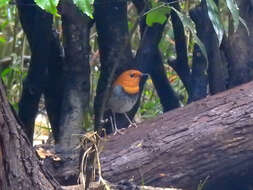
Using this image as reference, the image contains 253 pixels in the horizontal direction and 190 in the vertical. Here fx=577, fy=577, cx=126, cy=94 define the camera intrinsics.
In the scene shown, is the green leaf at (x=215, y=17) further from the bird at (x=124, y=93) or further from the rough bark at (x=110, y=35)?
the bird at (x=124, y=93)

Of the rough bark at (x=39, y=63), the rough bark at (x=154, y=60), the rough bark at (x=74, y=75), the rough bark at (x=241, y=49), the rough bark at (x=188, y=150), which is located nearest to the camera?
the rough bark at (x=188, y=150)

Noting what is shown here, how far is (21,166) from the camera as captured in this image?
8.78ft

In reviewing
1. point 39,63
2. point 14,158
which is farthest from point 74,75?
point 14,158

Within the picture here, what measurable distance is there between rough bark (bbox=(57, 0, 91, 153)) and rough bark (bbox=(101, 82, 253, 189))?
19.1 inches

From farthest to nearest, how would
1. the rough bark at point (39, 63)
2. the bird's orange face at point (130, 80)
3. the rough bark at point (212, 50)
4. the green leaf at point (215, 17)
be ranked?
the bird's orange face at point (130, 80), the rough bark at point (212, 50), the rough bark at point (39, 63), the green leaf at point (215, 17)

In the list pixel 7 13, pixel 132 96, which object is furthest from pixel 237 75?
pixel 7 13

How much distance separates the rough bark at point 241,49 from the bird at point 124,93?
2.77 ft

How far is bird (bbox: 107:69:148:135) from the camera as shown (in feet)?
16.5

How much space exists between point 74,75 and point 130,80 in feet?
2.65

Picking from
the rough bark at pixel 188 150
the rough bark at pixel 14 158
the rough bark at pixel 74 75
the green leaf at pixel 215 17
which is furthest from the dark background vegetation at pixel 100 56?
the rough bark at pixel 14 158

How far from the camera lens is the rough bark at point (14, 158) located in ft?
8.38

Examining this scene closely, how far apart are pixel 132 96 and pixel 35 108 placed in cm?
96

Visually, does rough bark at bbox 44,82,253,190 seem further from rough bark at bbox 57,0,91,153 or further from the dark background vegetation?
rough bark at bbox 57,0,91,153

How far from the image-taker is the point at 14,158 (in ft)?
8.58
